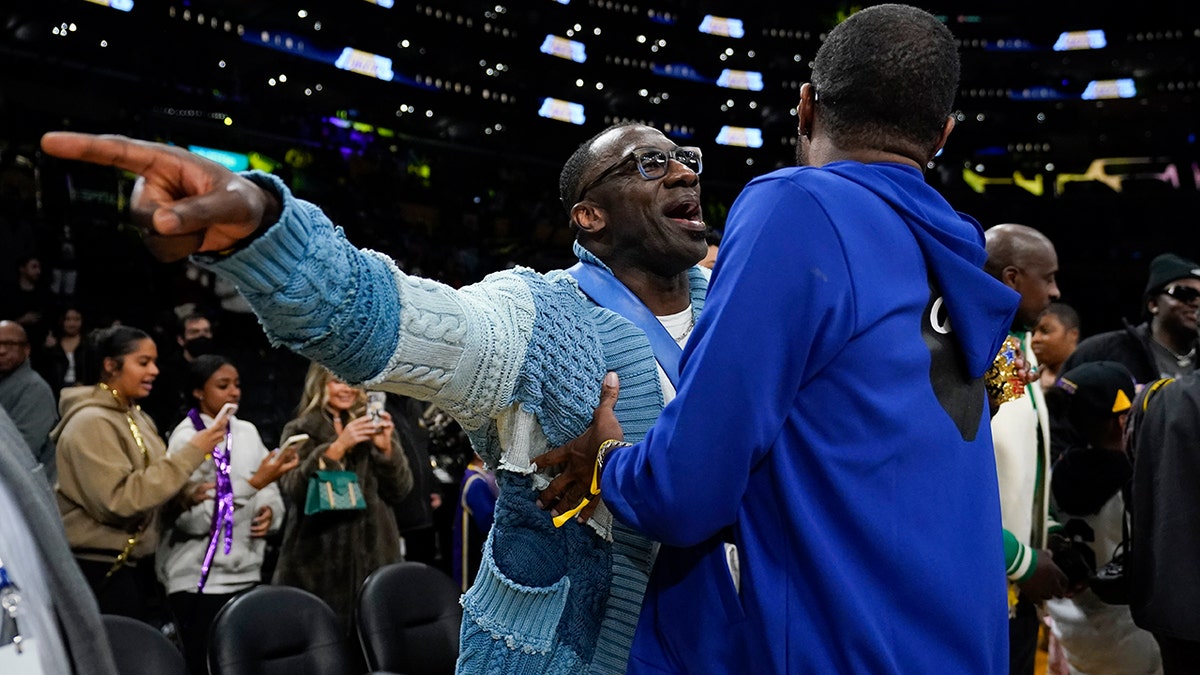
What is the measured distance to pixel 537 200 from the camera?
20.8 m

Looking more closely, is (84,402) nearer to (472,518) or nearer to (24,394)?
(24,394)

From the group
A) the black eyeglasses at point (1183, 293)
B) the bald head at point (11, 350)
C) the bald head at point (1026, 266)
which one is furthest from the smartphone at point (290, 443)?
the black eyeglasses at point (1183, 293)

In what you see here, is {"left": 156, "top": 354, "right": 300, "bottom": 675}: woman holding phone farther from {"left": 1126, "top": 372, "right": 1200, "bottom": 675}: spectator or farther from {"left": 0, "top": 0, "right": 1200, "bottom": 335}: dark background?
{"left": 0, "top": 0, "right": 1200, "bottom": 335}: dark background

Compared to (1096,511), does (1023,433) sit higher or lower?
higher

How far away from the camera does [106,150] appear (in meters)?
1.34

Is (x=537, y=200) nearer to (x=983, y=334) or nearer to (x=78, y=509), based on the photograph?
(x=78, y=509)

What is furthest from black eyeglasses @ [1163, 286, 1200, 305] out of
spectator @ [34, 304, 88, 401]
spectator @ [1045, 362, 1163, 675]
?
spectator @ [34, 304, 88, 401]

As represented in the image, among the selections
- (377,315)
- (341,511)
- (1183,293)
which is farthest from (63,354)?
(377,315)

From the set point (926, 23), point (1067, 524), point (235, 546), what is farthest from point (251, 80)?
point (926, 23)

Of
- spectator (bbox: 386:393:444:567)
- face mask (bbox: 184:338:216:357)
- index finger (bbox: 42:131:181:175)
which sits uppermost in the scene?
index finger (bbox: 42:131:181:175)

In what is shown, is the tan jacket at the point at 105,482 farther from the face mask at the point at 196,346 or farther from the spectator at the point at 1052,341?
the spectator at the point at 1052,341

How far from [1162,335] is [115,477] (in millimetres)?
5140

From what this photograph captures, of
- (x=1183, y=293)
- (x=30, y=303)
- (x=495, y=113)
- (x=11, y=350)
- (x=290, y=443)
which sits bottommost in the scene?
(x=30, y=303)

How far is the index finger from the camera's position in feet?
4.21
